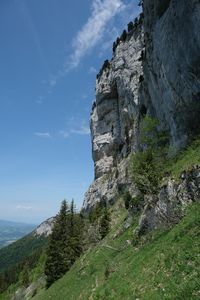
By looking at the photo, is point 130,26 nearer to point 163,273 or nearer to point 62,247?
point 62,247

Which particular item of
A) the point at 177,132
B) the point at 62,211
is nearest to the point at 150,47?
the point at 177,132

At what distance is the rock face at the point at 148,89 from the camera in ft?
130

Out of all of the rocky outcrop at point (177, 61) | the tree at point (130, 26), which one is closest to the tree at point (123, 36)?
the tree at point (130, 26)

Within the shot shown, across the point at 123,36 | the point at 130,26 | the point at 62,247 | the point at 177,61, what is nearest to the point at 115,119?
the point at 123,36

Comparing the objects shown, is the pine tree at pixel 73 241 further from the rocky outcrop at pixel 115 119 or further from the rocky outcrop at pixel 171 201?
the rocky outcrop at pixel 171 201

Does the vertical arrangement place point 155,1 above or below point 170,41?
above

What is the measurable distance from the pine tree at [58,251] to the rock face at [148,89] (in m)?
15.9

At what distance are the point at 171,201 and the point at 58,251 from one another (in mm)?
32146

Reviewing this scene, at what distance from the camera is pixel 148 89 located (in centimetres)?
6538

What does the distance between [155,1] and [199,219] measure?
41330mm

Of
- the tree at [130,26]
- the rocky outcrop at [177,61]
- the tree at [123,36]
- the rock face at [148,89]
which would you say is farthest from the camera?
the tree at [123,36]

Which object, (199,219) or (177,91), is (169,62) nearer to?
(177,91)

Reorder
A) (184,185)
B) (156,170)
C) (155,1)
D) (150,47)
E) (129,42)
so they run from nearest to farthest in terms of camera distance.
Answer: (184,185), (156,170), (155,1), (150,47), (129,42)

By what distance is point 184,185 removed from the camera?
24.7m
